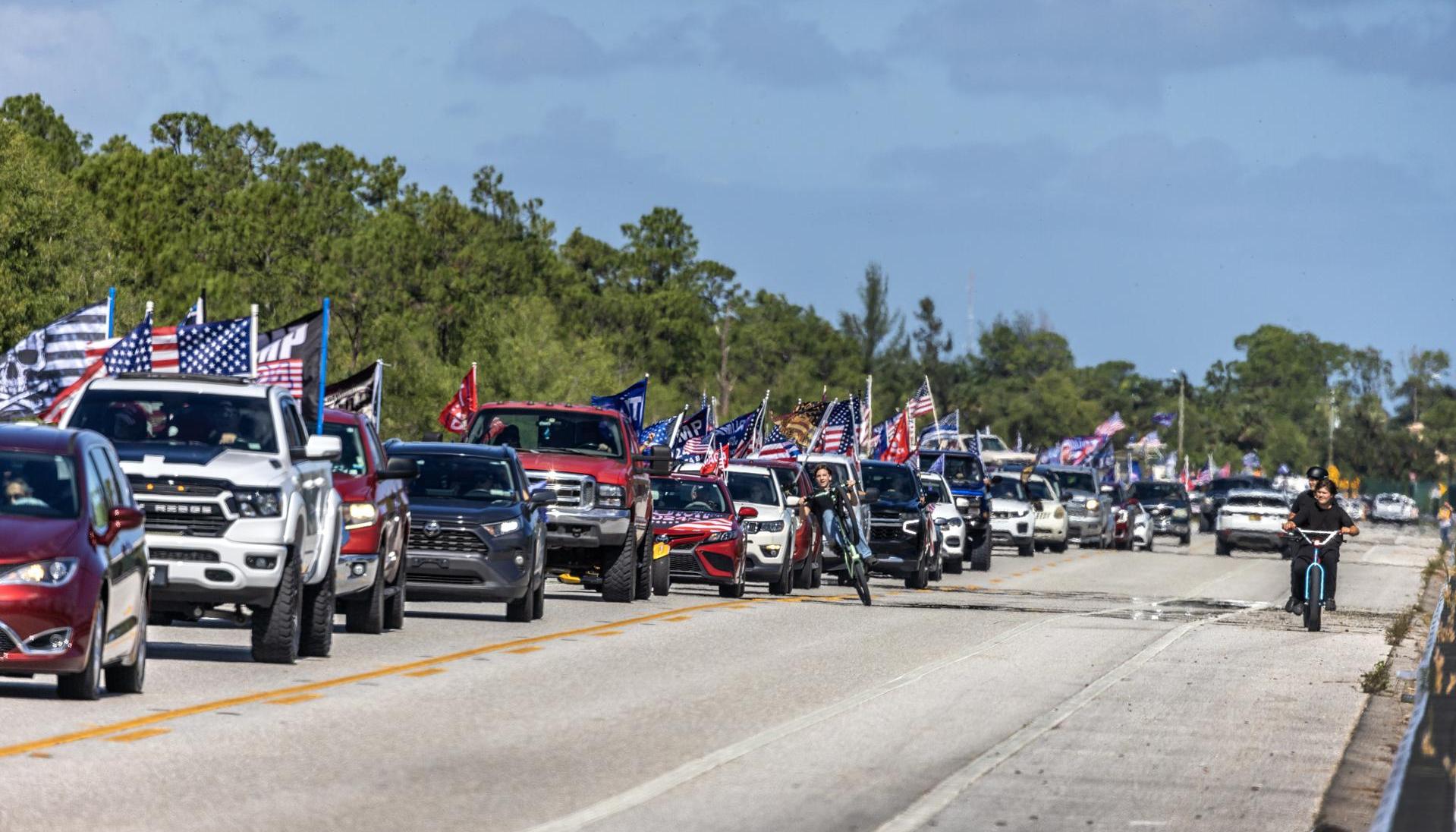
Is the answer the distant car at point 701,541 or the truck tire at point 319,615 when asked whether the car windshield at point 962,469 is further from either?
the truck tire at point 319,615

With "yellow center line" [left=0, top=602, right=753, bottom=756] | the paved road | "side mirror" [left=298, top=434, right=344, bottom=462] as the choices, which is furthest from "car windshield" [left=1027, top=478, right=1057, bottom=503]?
"side mirror" [left=298, top=434, right=344, bottom=462]

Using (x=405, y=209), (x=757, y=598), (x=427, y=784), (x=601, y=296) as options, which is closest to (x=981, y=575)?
(x=757, y=598)

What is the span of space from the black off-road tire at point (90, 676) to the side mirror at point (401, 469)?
6.34m

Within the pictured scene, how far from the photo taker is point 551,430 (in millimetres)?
28203

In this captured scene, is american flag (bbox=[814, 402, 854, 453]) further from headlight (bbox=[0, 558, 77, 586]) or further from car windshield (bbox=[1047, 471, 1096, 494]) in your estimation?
headlight (bbox=[0, 558, 77, 586])

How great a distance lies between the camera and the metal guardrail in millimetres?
9219

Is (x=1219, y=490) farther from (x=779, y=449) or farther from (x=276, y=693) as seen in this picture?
(x=276, y=693)

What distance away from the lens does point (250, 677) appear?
54.1 feet

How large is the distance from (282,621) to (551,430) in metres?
10.9

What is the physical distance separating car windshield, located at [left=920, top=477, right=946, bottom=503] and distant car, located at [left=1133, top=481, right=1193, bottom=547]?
82.6 feet

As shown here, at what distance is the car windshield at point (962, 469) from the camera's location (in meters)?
48.2

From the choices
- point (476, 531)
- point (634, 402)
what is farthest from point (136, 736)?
point (634, 402)

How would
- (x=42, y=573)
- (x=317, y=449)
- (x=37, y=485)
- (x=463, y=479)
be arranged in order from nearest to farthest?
(x=42, y=573) → (x=37, y=485) → (x=317, y=449) → (x=463, y=479)

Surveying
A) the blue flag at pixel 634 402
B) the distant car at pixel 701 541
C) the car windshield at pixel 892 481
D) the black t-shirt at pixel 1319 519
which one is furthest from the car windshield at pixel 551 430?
the blue flag at pixel 634 402
